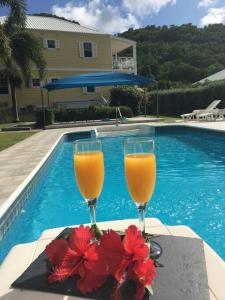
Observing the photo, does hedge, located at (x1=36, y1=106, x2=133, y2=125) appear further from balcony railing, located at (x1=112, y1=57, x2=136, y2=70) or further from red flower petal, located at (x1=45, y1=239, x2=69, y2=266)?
red flower petal, located at (x1=45, y1=239, x2=69, y2=266)

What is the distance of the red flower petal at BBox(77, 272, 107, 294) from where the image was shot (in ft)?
3.32

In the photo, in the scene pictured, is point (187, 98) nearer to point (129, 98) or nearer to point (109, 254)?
point (129, 98)

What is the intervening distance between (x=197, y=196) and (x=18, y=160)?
417cm

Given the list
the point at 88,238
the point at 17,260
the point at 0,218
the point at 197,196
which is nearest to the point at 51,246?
the point at 88,238

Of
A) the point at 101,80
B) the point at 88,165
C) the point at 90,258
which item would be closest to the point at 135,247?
the point at 90,258

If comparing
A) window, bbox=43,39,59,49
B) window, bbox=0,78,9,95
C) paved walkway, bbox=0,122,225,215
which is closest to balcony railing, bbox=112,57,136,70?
window, bbox=43,39,59,49

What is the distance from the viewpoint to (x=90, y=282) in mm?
1027

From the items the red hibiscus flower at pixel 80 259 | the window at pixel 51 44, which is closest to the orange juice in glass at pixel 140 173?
the red hibiscus flower at pixel 80 259

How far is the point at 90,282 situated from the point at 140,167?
54 cm

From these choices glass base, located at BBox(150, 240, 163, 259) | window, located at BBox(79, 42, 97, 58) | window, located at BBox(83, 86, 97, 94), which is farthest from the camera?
window, located at BBox(79, 42, 97, 58)

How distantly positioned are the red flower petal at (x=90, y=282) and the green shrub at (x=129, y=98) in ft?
75.5

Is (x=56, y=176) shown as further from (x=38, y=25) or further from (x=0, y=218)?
(x=38, y=25)

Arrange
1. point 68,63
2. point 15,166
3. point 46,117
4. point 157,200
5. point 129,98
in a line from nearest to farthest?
1. point 157,200
2. point 15,166
3. point 46,117
4. point 129,98
5. point 68,63

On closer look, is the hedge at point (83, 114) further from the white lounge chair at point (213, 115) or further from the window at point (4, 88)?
the window at point (4, 88)
